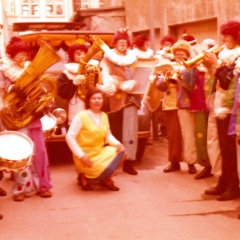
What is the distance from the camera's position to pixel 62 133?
349 inches

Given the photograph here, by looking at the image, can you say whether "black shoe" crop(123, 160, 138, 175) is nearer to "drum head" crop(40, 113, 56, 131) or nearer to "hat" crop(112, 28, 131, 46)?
"drum head" crop(40, 113, 56, 131)

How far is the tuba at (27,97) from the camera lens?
6871 millimetres

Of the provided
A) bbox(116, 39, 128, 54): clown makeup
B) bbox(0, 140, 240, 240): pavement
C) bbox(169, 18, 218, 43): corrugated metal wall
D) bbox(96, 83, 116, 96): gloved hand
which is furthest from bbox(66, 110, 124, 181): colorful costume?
bbox(169, 18, 218, 43): corrugated metal wall

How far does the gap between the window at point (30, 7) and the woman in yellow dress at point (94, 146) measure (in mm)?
32598

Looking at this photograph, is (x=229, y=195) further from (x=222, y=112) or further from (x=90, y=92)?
(x=90, y=92)

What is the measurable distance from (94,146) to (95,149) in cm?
4

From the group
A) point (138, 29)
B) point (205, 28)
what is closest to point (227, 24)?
point (205, 28)

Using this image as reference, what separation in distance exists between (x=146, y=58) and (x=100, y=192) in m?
2.20

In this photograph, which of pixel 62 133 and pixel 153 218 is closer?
pixel 153 218

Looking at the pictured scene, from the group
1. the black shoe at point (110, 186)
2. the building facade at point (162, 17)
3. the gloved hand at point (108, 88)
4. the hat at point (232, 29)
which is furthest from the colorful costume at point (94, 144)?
the building facade at point (162, 17)

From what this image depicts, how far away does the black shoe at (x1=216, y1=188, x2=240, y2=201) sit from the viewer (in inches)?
265

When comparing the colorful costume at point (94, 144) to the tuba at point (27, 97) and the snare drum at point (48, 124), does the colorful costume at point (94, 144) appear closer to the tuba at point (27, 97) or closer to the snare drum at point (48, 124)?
the snare drum at point (48, 124)

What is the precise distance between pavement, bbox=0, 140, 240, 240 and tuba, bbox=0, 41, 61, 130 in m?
0.94

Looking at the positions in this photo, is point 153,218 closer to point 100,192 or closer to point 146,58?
point 100,192
